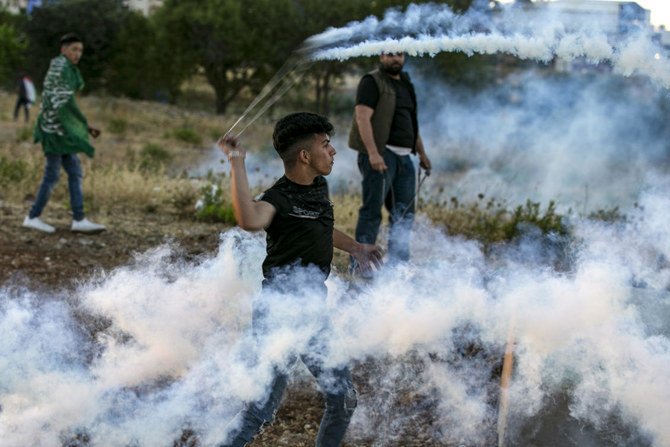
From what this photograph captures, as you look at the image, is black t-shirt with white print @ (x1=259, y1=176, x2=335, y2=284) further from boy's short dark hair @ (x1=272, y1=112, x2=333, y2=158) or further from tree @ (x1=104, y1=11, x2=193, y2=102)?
tree @ (x1=104, y1=11, x2=193, y2=102)

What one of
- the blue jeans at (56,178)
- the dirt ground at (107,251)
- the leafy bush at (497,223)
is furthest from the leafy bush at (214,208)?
the leafy bush at (497,223)

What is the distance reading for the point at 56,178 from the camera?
24.2ft

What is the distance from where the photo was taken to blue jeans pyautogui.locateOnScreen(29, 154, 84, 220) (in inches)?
288

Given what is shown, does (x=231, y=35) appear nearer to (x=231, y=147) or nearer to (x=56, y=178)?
(x=56, y=178)

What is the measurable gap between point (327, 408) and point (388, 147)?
3145mm

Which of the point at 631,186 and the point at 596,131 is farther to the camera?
the point at 596,131

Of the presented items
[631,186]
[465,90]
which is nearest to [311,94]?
[465,90]

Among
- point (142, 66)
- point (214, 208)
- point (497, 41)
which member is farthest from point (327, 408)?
point (142, 66)

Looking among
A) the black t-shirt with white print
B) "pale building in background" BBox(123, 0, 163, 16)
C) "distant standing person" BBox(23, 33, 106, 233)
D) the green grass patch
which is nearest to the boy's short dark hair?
the black t-shirt with white print

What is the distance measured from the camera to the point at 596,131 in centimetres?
1742

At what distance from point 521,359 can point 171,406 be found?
168 cm

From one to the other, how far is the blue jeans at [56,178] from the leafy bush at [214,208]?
138cm

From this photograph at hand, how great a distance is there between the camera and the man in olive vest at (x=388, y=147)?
6.06 metres

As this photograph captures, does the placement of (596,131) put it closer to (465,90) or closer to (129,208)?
(465,90)
